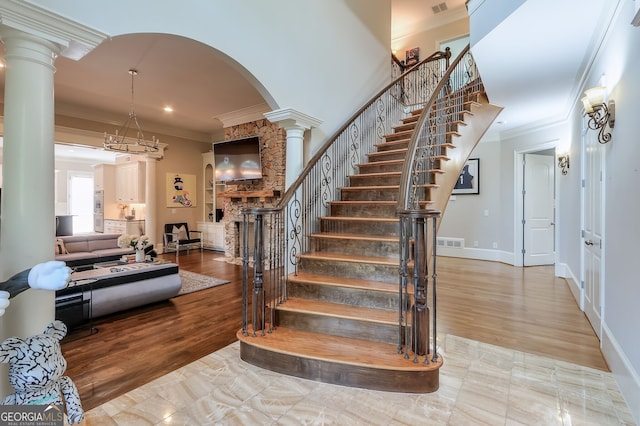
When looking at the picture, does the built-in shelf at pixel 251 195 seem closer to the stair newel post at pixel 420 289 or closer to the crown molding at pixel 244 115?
the crown molding at pixel 244 115

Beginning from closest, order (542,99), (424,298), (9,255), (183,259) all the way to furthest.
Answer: (9,255) → (424,298) → (542,99) → (183,259)

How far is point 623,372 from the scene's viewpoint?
208 centimetres

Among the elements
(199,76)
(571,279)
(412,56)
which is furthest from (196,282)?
(412,56)

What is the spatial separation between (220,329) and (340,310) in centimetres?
140

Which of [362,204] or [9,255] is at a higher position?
[362,204]

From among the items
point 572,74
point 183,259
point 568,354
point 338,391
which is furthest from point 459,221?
point 183,259

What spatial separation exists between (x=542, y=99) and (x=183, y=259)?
7.49m

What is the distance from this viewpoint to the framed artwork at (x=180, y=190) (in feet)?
26.5

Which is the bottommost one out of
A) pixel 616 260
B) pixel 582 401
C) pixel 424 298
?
pixel 582 401

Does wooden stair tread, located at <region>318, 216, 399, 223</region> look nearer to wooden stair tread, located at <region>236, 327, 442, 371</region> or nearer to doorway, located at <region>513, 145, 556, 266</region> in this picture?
wooden stair tread, located at <region>236, 327, 442, 371</region>

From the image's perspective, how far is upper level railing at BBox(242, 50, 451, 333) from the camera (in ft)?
8.66

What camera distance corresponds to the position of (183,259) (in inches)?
278

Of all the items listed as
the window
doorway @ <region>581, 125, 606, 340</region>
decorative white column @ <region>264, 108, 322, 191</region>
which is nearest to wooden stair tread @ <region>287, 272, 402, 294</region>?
decorative white column @ <region>264, 108, 322, 191</region>

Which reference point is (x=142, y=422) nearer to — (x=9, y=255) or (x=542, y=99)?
(x=9, y=255)
